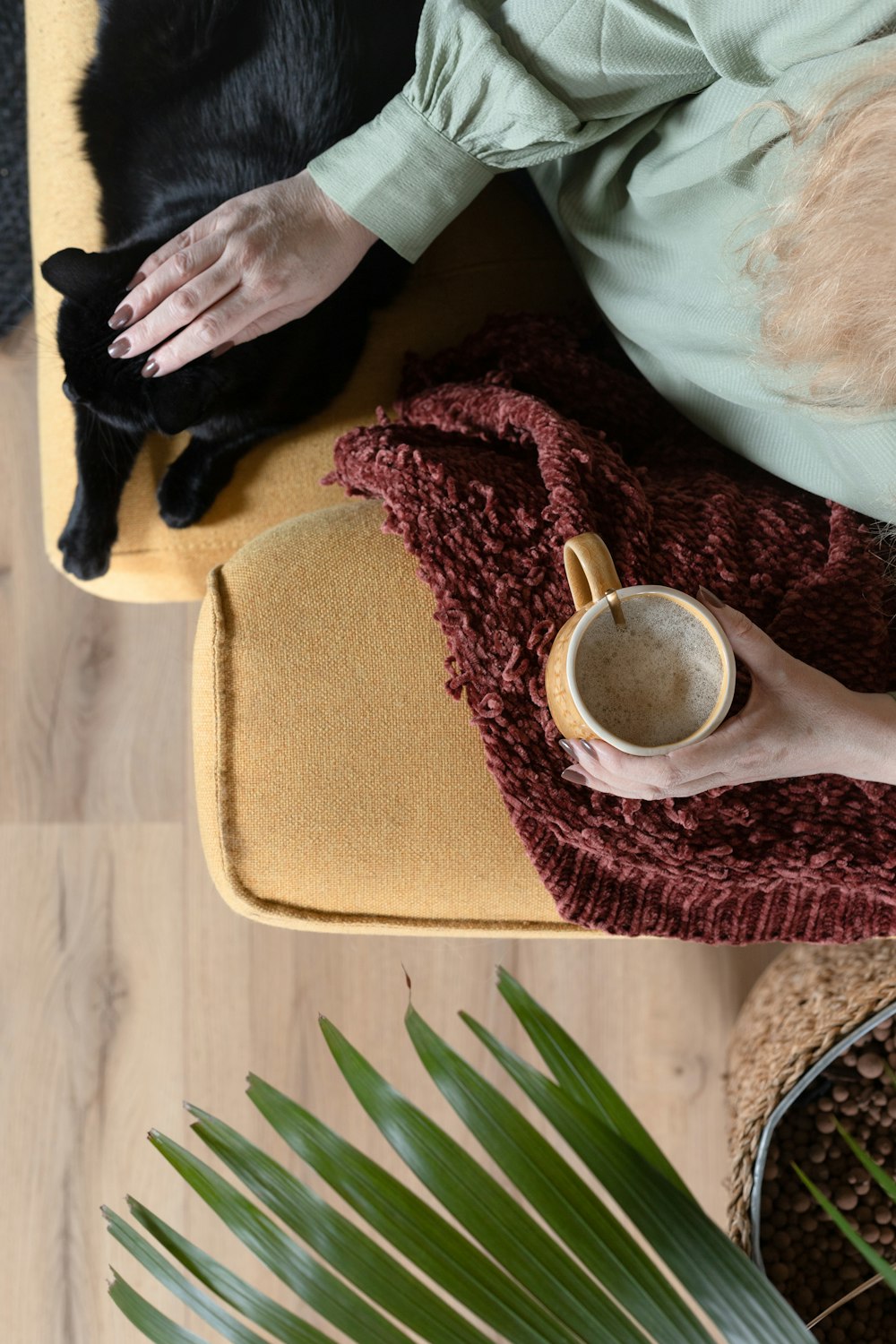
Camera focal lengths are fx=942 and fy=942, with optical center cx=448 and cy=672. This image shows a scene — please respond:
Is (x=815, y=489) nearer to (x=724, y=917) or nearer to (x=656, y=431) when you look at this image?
(x=656, y=431)

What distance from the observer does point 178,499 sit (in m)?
0.95

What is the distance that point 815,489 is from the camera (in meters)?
0.82

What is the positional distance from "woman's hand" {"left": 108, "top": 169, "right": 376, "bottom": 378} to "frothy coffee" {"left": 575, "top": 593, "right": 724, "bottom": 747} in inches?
17.0

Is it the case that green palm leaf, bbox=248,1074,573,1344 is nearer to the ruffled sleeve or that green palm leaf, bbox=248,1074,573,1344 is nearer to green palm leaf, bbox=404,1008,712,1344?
green palm leaf, bbox=404,1008,712,1344

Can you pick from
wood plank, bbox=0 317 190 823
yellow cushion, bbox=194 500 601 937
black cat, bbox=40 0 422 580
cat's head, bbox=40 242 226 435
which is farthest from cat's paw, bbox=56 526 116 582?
wood plank, bbox=0 317 190 823

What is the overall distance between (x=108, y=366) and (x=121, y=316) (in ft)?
0.19

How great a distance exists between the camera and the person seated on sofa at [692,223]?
58 centimetres

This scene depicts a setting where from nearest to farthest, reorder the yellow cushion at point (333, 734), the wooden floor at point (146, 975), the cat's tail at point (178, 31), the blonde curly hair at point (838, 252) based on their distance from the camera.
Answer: the blonde curly hair at point (838, 252)
the yellow cushion at point (333, 734)
the cat's tail at point (178, 31)
the wooden floor at point (146, 975)

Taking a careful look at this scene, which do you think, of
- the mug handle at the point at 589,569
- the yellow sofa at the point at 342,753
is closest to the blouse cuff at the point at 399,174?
the yellow sofa at the point at 342,753

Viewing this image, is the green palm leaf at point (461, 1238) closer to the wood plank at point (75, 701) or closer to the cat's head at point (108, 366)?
the cat's head at point (108, 366)

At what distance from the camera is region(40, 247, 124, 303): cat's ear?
31.4 inches

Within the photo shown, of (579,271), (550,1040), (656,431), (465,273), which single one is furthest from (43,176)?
(550,1040)

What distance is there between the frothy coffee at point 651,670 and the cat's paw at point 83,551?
1.92 feet

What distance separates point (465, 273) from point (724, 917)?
70cm
